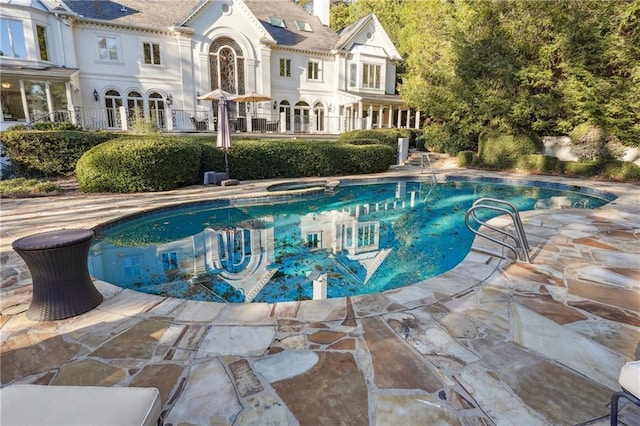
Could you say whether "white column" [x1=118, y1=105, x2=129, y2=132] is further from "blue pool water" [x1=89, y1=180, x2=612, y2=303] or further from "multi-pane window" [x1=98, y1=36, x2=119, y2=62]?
"blue pool water" [x1=89, y1=180, x2=612, y2=303]

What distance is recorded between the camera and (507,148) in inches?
615

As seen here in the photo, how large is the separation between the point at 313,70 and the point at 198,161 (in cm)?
1428

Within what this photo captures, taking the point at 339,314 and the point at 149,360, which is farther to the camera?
the point at 339,314

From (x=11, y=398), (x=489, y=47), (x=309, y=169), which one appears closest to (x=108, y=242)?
(x=11, y=398)

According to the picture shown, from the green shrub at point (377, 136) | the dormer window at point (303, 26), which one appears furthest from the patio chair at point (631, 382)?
A: the dormer window at point (303, 26)

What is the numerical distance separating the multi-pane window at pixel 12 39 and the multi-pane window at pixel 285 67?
→ 12.6 metres

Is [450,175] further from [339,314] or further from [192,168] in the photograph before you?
[339,314]

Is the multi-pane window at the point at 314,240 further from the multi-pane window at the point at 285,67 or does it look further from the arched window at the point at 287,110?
→ the multi-pane window at the point at 285,67

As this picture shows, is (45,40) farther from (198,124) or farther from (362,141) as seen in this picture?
(362,141)

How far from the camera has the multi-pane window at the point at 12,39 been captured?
15.7 m

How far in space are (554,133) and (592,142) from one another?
1.88 meters

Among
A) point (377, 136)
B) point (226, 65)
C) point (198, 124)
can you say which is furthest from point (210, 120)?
point (377, 136)

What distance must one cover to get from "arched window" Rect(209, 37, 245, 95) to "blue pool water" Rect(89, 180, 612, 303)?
13.4 metres

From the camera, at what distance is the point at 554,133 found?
1548 cm
